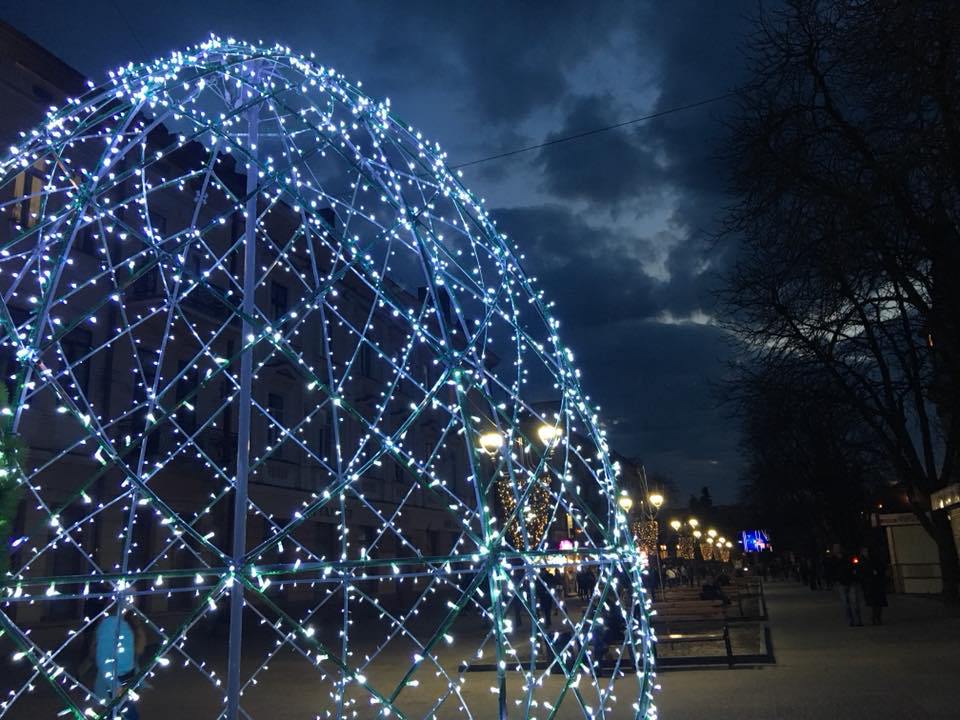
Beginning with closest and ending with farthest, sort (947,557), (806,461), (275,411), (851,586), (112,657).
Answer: (112,657), (851,586), (947,557), (275,411), (806,461)

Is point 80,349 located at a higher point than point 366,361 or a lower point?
lower

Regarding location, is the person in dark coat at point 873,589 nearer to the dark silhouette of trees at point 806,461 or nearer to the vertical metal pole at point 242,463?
the dark silhouette of trees at point 806,461

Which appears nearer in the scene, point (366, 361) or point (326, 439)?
point (326, 439)

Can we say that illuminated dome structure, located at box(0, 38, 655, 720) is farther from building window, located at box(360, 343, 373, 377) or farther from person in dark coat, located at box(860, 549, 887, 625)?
person in dark coat, located at box(860, 549, 887, 625)

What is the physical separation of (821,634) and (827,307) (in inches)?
272

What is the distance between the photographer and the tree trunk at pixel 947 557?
20312 millimetres

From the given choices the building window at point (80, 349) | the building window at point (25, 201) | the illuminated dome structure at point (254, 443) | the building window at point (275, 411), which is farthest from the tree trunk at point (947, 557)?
the building window at point (25, 201)

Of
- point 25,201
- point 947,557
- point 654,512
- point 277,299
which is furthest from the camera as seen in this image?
point 654,512

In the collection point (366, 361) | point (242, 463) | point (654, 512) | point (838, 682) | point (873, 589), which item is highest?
point (366, 361)

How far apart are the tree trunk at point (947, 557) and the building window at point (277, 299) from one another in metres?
17.7

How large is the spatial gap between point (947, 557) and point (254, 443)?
57.4 feet

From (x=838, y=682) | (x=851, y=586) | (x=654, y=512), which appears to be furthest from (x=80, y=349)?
(x=654, y=512)

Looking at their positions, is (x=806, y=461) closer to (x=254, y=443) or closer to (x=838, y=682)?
(x=254, y=443)

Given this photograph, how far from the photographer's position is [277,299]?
898 inches
